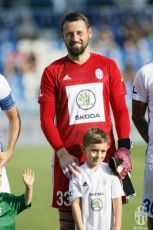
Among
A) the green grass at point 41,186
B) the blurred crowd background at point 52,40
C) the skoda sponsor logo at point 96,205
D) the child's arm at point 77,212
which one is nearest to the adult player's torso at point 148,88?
the skoda sponsor logo at point 96,205

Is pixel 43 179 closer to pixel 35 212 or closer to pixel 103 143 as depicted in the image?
pixel 35 212

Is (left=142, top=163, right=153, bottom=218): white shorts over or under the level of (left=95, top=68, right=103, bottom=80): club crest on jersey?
under

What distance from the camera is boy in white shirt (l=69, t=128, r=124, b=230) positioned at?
5.09 m

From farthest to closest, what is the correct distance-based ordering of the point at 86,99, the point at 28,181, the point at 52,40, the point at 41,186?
1. the point at 52,40
2. the point at 41,186
3. the point at 86,99
4. the point at 28,181

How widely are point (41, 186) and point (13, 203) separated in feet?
13.6

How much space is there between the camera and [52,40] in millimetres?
18125

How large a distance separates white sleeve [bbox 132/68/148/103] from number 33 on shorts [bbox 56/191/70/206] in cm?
87

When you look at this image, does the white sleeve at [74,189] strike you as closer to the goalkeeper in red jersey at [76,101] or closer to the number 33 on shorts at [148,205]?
the goalkeeper in red jersey at [76,101]

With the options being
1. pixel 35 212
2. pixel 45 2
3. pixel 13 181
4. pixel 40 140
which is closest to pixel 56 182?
pixel 35 212

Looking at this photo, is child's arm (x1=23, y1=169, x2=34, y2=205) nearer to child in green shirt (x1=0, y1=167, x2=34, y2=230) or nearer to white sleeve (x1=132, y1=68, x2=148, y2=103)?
child in green shirt (x1=0, y1=167, x2=34, y2=230)

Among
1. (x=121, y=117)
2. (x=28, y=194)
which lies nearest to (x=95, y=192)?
(x=28, y=194)

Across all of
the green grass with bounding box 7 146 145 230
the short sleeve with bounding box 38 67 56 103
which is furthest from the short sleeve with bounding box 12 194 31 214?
the green grass with bounding box 7 146 145 230

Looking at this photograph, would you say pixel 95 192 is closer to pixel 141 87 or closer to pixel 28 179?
pixel 28 179

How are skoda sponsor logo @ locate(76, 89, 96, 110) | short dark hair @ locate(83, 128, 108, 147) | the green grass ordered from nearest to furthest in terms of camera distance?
short dark hair @ locate(83, 128, 108, 147) → skoda sponsor logo @ locate(76, 89, 96, 110) → the green grass
